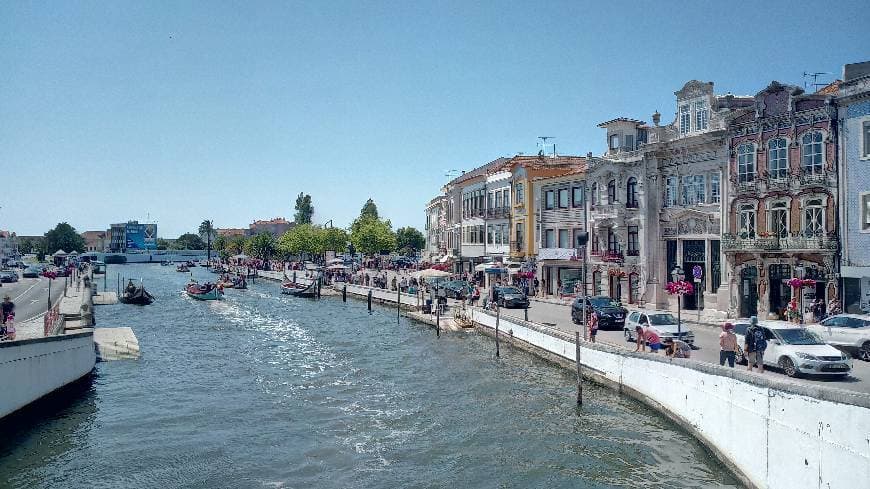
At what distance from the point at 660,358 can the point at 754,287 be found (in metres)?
18.5

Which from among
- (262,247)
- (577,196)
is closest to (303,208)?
(262,247)

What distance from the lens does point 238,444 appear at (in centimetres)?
2058

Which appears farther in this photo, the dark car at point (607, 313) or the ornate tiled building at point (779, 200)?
the dark car at point (607, 313)

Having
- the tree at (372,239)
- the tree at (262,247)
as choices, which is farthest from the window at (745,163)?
the tree at (262,247)

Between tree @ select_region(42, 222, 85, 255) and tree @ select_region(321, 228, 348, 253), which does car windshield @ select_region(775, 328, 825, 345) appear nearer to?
tree @ select_region(321, 228, 348, 253)

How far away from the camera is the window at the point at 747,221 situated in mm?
36312

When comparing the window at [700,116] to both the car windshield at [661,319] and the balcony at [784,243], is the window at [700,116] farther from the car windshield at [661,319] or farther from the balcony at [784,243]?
the car windshield at [661,319]

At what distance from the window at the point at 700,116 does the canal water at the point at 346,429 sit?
18644mm

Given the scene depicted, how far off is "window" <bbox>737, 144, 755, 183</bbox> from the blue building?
4.92 m

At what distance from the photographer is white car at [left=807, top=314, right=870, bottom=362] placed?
22703 mm

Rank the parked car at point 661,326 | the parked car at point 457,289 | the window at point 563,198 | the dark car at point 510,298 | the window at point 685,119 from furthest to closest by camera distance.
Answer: the parked car at point 457,289 < the window at point 563,198 < the dark car at point 510,298 < the window at point 685,119 < the parked car at point 661,326

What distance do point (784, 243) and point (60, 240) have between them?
20344cm

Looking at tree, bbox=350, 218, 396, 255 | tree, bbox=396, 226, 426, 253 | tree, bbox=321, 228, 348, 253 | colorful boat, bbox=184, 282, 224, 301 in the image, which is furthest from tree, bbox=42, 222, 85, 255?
colorful boat, bbox=184, 282, 224, 301

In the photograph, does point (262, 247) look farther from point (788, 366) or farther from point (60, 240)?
point (788, 366)
